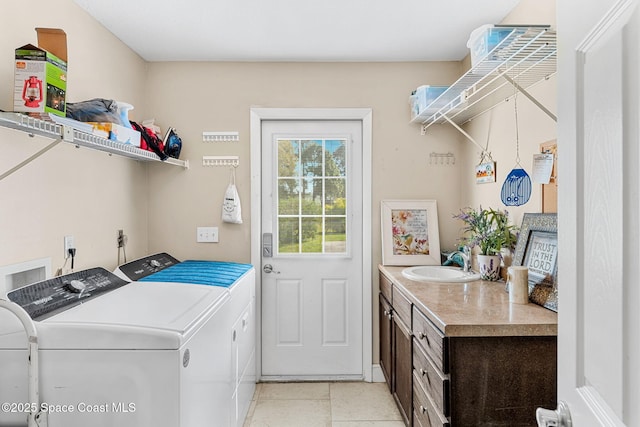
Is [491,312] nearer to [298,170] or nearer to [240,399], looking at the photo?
[240,399]

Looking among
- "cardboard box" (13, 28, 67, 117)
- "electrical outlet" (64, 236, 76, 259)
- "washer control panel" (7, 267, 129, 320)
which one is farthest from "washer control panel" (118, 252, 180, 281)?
"cardboard box" (13, 28, 67, 117)

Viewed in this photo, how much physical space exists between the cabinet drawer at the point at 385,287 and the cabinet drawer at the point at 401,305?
109 mm

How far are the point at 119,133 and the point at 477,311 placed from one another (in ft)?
6.08

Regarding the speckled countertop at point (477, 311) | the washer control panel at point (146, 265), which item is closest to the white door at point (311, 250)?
the washer control panel at point (146, 265)

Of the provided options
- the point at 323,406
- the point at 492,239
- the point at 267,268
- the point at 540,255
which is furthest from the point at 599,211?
the point at 267,268

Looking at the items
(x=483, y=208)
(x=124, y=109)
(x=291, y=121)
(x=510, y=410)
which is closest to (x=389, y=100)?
(x=291, y=121)

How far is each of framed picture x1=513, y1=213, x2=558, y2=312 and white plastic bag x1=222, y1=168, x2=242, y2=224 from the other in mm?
1816

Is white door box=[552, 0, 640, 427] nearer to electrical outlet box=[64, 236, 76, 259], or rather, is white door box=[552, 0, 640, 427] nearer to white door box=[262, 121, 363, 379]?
electrical outlet box=[64, 236, 76, 259]

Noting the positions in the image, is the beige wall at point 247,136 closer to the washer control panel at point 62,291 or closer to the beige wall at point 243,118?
the beige wall at point 243,118

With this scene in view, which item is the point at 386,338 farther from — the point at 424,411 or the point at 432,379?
the point at 432,379

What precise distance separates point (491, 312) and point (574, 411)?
3.01ft

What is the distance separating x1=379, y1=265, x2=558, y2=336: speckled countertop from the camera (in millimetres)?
1462

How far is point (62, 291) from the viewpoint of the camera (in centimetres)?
173

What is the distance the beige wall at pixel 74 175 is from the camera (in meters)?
1.70
